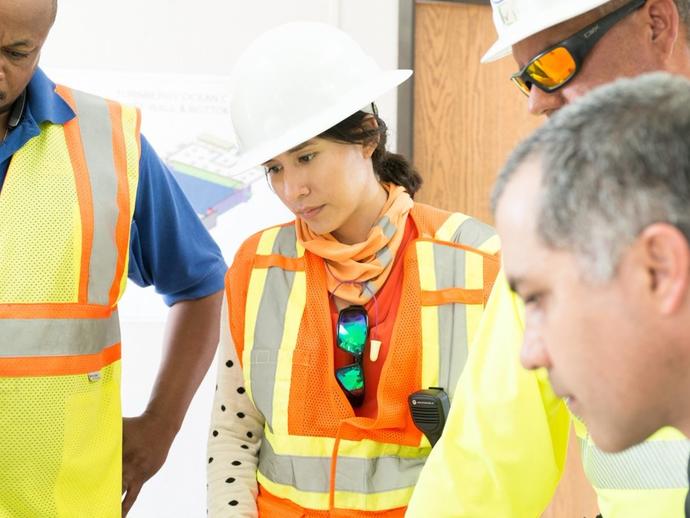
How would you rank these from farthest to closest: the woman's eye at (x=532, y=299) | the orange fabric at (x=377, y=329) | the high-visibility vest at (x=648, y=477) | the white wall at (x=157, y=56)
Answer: the white wall at (x=157, y=56), the orange fabric at (x=377, y=329), the high-visibility vest at (x=648, y=477), the woman's eye at (x=532, y=299)

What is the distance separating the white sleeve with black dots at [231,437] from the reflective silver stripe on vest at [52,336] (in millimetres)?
240

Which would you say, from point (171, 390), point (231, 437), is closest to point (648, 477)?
point (231, 437)

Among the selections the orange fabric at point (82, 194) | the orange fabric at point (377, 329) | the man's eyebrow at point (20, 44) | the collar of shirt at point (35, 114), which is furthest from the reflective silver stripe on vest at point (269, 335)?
the man's eyebrow at point (20, 44)

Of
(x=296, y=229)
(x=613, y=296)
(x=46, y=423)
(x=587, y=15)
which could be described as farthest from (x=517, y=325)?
(x=46, y=423)

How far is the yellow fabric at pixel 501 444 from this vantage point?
132 centimetres

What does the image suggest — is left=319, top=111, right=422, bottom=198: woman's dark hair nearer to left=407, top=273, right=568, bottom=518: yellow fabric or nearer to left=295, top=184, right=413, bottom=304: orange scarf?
left=295, top=184, right=413, bottom=304: orange scarf

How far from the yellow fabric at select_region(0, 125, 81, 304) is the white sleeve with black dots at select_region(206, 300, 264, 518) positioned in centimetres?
33

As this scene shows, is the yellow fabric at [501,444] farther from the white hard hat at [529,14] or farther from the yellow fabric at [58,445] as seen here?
the yellow fabric at [58,445]

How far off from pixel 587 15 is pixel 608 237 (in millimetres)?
700

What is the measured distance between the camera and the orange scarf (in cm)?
183

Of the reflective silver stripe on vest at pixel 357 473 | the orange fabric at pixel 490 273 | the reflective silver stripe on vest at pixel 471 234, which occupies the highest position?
the reflective silver stripe on vest at pixel 471 234

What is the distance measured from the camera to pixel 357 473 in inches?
68.1

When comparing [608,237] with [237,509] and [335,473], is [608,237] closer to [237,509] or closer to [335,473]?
[335,473]

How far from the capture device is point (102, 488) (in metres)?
1.85
